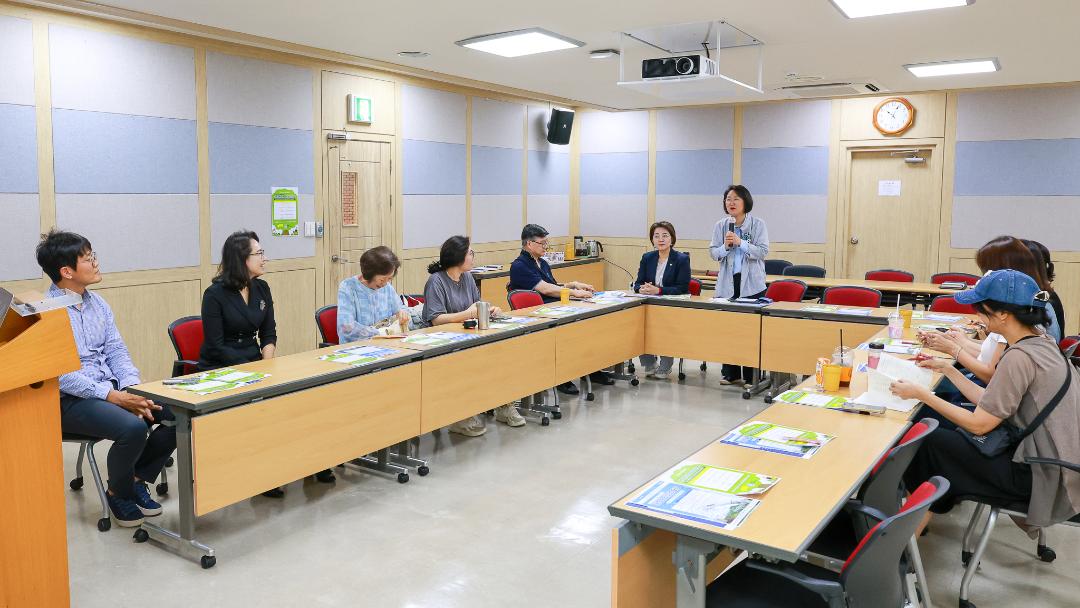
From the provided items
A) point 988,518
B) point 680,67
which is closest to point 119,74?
point 680,67

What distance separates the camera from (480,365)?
16.5 feet

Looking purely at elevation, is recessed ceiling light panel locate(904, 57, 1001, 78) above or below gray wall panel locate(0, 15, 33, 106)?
above

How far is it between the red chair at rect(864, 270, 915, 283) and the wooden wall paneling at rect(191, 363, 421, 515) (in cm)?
571

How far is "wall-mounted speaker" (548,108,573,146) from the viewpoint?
10.6 m

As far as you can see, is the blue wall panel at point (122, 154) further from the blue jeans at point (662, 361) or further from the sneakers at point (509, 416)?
the blue jeans at point (662, 361)

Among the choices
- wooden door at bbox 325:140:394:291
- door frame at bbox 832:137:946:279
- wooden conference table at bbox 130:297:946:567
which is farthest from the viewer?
door frame at bbox 832:137:946:279

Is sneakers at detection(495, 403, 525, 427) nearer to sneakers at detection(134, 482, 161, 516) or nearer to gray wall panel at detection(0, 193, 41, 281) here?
sneakers at detection(134, 482, 161, 516)

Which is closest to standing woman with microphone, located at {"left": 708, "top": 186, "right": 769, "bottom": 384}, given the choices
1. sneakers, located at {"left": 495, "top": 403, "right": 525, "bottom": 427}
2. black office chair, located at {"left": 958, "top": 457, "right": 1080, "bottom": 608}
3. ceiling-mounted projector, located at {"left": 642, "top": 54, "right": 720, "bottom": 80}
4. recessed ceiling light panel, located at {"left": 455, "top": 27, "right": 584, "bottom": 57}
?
ceiling-mounted projector, located at {"left": 642, "top": 54, "right": 720, "bottom": 80}

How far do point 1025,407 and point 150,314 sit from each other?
5981mm

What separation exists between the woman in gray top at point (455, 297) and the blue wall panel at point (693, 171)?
5.62 metres

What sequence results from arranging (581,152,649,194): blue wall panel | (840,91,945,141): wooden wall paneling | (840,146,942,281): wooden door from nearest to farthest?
(840,91,945,141): wooden wall paneling → (840,146,942,281): wooden door → (581,152,649,194): blue wall panel

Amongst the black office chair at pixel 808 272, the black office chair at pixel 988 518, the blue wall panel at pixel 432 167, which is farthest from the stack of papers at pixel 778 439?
the blue wall panel at pixel 432 167

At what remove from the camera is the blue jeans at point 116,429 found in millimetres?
3742

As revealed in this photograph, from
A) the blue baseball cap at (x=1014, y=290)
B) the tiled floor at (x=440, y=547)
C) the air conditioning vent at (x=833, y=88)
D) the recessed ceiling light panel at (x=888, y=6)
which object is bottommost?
the tiled floor at (x=440, y=547)
